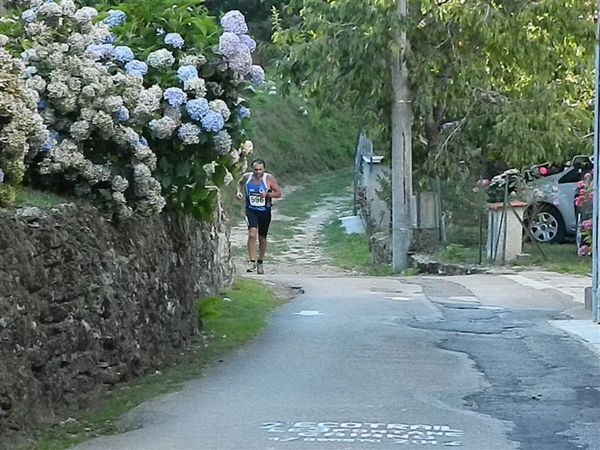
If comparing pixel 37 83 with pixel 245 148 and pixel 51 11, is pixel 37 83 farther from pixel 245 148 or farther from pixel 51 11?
pixel 245 148

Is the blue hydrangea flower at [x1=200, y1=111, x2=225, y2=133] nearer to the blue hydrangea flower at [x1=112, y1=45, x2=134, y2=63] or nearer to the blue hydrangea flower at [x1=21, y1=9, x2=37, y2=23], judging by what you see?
the blue hydrangea flower at [x1=112, y1=45, x2=134, y2=63]

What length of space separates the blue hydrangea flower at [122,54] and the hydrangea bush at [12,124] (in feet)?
6.41

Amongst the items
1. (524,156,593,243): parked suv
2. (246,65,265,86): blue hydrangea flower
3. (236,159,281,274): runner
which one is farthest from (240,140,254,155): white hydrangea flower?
(524,156,593,243): parked suv

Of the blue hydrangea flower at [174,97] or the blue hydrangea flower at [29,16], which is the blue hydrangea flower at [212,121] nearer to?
the blue hydrangea flower at [174,97]

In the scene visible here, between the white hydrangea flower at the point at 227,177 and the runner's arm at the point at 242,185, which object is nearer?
the white hydrangea flower at the point at 227,177

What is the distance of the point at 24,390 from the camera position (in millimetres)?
6875

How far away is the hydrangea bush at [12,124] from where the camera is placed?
23.0 feet

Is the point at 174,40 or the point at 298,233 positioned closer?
the point at 174,40

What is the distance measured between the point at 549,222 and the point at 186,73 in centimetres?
1281

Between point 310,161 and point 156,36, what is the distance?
115 feet

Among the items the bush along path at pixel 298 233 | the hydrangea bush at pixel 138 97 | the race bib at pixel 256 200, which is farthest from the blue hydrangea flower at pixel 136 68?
the bush along path at pixel 298 233

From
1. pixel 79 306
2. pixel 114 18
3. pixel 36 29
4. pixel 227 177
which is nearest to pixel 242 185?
pixel 227 177

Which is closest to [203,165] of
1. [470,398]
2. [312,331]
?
[312,331]

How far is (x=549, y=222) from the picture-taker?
21125mm
